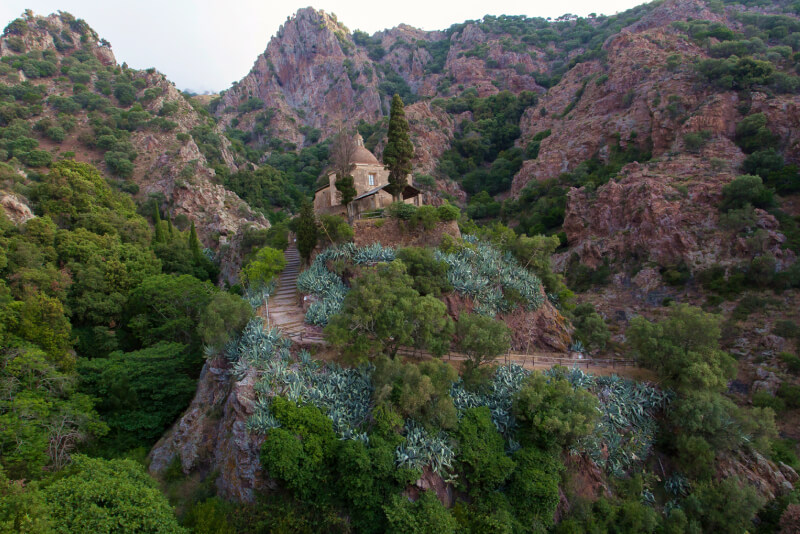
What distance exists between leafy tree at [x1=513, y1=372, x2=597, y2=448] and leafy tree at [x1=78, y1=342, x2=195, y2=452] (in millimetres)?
16112

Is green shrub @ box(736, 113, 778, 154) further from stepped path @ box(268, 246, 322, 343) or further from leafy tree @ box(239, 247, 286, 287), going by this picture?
leafy tree @ box(239, 247, 286, 287)

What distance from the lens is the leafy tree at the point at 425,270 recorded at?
18703 millimetres

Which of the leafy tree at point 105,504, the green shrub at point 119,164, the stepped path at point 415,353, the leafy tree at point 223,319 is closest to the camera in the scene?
the leafy tree at point 105,504

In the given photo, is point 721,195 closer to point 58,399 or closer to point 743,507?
point 743,507

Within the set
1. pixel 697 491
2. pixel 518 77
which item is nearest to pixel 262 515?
pixel 697 491

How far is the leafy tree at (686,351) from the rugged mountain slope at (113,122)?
4272cm

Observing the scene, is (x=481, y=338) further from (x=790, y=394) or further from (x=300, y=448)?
(x=790, y=394)

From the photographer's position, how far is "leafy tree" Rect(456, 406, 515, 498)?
13305mm

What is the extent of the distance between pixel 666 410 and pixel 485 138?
55722mm

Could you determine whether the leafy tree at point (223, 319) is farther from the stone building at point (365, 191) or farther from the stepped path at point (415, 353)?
the stone building at point (365, 191)

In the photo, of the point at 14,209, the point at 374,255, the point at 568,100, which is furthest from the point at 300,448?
the point at 568,100

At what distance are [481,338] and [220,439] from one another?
11059mm

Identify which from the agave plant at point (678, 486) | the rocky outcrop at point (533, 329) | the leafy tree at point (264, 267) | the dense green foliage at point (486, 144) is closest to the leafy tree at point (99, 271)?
the leafy tree at point (264, 267)

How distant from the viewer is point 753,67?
3669cm
